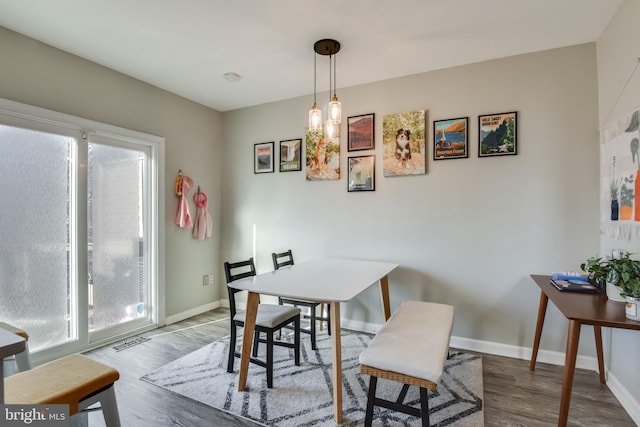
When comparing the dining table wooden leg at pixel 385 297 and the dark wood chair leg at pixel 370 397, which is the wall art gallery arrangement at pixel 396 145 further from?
the dark wood chair leg at pixel 370 397

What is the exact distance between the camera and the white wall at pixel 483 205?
253 centimetres

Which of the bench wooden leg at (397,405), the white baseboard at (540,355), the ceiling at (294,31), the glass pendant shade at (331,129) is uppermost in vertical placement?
the ceiling at (294,31)

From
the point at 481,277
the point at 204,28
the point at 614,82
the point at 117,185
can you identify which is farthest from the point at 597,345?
the point at 117,185

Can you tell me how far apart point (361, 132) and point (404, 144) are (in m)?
0.47

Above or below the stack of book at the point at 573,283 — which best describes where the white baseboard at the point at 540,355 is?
below

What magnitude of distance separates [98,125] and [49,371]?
7.36 feet

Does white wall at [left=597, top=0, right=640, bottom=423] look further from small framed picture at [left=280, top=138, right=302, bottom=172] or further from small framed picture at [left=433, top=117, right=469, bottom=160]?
small framed picture at [left=280, top=138, right=302, bottom=172]

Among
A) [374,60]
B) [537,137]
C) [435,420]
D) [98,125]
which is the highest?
[374,60]

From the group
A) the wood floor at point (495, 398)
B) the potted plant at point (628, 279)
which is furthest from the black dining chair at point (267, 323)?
the potted plant at point (628, 279)

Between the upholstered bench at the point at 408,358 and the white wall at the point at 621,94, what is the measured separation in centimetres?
110

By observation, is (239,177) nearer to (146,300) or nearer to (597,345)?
(146,300)

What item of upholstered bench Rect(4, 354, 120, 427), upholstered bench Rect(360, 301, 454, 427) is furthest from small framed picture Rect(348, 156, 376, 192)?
upholstered bench Rect(4, 354, 120, 427)

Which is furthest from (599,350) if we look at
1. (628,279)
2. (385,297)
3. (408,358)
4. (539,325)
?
(408,358)

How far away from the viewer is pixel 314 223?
3574mm
